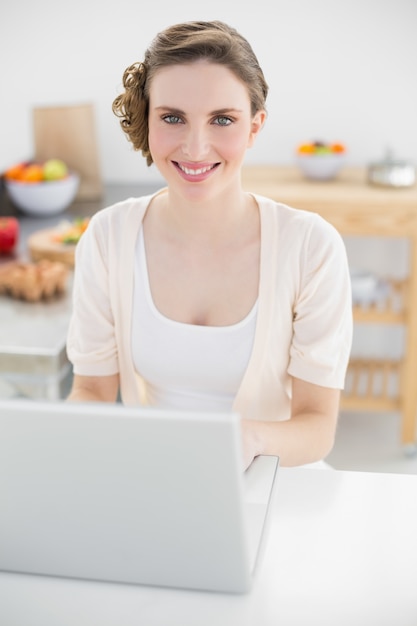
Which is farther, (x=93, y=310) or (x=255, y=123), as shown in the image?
(x=93, y=310)

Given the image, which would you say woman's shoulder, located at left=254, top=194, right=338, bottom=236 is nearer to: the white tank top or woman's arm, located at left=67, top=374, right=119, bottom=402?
the white tank top

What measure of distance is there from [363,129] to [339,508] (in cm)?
231

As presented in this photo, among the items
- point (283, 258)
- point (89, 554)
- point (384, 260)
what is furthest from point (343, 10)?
point (89, 554)

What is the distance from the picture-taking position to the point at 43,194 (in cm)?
283

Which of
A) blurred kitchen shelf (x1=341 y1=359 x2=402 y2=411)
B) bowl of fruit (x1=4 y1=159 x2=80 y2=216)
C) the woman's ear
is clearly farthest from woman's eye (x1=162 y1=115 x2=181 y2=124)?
blurred kitchen shelf (x1=341 y1=359 x2=402 y2=411)

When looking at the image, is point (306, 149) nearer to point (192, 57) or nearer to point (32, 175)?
point (32, 175)

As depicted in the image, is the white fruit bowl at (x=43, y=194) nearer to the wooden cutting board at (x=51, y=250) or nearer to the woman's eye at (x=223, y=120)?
the wooden cutting board at (x=51, y=250)

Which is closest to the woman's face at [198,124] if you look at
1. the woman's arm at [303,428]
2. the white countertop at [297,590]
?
the woman's arm at [303,428]

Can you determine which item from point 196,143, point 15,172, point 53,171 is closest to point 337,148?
point 53,171

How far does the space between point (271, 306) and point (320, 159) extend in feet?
5.23

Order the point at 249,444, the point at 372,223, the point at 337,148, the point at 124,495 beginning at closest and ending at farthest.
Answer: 1. the point at 124,495
2. the point at 249,444
3. the point at 372,223
4. the point at 337,148

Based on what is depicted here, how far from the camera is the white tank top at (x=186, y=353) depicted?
1.37m

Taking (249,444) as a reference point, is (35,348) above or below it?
below

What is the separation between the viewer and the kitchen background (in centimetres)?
289
